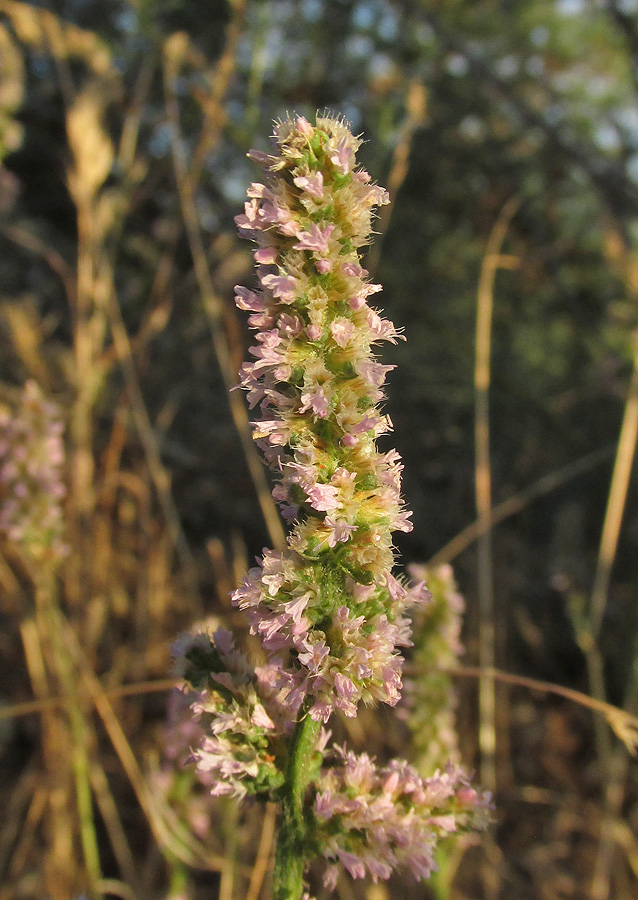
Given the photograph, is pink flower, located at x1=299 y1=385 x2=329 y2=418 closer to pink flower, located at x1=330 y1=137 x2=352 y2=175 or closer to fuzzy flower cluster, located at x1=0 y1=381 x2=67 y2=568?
pink flower, located at x1=330 y1=137 x2=352 y2=175

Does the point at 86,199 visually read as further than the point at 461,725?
No

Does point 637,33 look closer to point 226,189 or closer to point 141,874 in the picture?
point 226,189

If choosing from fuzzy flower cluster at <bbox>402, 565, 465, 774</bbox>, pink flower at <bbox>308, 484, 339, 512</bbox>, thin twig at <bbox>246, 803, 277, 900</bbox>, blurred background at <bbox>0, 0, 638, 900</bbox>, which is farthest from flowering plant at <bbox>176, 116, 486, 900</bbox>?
fuzzy flower cluster at <bbox>402, 565, 465, 774</bbox>

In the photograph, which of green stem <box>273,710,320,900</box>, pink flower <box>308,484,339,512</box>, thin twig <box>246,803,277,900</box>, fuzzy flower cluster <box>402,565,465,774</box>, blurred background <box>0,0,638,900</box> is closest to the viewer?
pink flower <box>308,484,339,512</box>

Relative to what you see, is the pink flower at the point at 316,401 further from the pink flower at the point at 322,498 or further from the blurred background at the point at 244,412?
the blurred background at the point at 244,412

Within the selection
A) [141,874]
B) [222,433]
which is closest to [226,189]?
[222,433]

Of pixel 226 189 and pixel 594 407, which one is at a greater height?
pixel 226 189

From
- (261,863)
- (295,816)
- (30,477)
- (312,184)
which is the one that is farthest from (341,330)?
(30,477)
